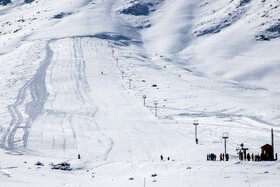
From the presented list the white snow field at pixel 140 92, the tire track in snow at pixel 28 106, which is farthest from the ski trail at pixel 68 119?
the tire track in snow at pixel 28 106

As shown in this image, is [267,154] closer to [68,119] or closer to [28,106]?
[68,119]

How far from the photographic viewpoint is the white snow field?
26.3m

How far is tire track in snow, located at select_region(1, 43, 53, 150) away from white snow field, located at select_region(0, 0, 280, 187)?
0.18 meters

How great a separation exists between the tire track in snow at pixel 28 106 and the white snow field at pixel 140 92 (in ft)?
0.58

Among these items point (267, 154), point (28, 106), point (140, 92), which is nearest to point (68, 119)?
point (28, 106)

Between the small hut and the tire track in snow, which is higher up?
the tire track in snow

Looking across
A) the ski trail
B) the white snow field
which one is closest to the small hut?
the white snow field

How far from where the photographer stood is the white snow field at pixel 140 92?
1035 inches

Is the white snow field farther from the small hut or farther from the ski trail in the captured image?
the small hut

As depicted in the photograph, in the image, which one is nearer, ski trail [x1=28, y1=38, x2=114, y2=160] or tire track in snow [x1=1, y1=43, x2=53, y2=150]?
ski trail [x1=28, y1=38, x2=114, y2=160]

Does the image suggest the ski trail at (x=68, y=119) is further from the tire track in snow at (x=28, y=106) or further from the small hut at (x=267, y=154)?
the small hut at (x=267, y=154)

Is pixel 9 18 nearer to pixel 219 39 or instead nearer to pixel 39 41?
pixel 39 41

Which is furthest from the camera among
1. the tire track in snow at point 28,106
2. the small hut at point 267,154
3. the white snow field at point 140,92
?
the tire track in snow at point 28,106

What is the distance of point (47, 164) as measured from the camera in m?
29.2
